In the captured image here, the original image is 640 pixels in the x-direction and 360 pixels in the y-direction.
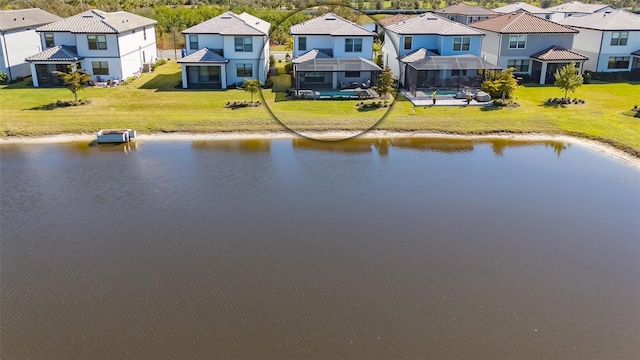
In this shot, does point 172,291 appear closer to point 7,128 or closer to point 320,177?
point 320,177

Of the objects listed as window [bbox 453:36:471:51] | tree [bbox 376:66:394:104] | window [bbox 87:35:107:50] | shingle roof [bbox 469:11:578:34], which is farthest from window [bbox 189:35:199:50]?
shingle roof [bbox 469:11:578:34]

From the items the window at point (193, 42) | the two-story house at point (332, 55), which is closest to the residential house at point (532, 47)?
the two-story house at point (332, 55)

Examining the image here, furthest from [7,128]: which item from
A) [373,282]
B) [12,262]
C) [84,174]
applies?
[373,282]

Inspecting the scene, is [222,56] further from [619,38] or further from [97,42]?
[619,38]

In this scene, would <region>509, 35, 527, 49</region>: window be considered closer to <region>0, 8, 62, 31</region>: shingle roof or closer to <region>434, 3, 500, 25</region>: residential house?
<region>434, 3, 500, 25</region>: residential house

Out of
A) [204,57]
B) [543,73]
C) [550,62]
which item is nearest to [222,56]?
[204,57]

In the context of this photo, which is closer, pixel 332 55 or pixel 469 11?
pixel 332 55
